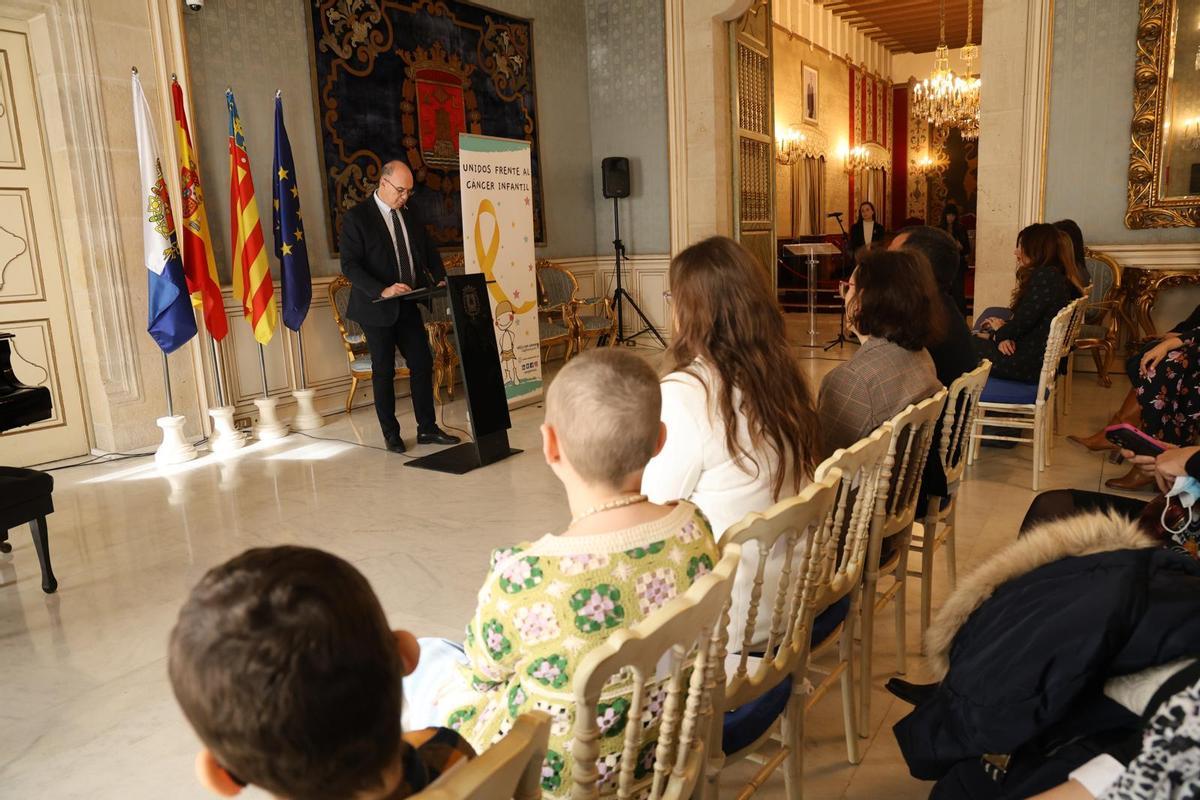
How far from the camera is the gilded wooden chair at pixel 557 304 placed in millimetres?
7902

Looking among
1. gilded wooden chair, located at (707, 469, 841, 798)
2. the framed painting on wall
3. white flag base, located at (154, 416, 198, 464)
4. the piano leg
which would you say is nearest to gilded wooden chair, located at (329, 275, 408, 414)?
white flag base, located at (154, 416, 198, 464)

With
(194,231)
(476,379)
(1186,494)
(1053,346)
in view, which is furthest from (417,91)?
(1186,494)

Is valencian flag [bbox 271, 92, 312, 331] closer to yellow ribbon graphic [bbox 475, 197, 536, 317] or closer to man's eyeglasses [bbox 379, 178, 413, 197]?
man's eyeglasses [bbox 379, 178, 413, 197]

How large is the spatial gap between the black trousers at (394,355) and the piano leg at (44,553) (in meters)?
2.18

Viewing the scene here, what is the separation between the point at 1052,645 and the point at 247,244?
5.47 meters

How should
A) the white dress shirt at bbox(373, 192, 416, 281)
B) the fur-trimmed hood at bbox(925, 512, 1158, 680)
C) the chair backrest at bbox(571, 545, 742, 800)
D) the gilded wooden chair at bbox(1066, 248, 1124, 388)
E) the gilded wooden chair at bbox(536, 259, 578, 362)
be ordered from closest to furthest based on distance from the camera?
the chair backrest at bbox(571, 545, 742, 800) < the fur-trimmed hood at bbox(925, 512, 1158, 680) < the white dress shirt at bbox(373, 192, 416, 281) < the gilded wooden chair at bbox(1066, 248, 1124, 388) < the gilded wooden chair at bbox(536, 259, 578, 362)

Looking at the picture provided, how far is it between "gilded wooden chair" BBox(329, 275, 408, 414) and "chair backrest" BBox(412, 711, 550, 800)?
5.67 meters

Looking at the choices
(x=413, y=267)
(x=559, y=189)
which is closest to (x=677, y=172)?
(x=559, y=189)

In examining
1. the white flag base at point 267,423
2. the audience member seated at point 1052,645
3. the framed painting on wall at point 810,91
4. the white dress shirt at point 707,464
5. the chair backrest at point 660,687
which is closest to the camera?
the chair backrest at point 660,687

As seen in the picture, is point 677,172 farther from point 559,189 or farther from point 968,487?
point 968,487

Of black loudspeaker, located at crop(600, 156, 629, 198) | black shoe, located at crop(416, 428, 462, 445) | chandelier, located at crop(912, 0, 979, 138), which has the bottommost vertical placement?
black shoe, located at crop(416, 428, 462, 445)

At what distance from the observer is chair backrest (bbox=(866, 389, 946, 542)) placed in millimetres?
1859

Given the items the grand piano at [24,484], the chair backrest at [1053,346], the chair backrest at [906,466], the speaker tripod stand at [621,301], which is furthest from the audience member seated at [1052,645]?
the speaker tripod stand at [621,301]

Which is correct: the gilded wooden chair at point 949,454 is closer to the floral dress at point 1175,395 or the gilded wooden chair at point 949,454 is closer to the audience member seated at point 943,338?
the audience member seated at point 943,338
